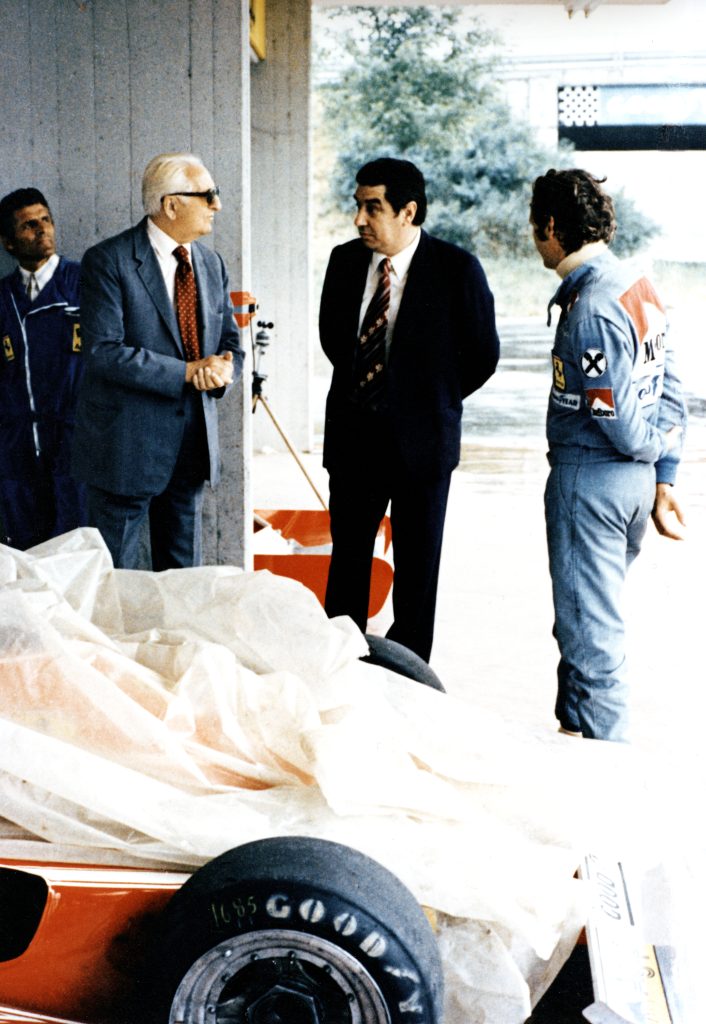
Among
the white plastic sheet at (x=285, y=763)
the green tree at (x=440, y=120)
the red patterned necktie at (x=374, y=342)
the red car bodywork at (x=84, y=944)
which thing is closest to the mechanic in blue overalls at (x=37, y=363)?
the red patterned necktie at (x=374, y=342)

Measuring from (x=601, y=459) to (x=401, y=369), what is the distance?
84 cm

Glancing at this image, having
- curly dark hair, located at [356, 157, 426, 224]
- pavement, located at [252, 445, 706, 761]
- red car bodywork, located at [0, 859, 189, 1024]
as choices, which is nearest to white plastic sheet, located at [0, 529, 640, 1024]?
red car bodywork, located at [0, 859, 189, 1024]

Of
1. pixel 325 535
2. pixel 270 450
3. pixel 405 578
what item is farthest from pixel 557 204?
pixel 270 450

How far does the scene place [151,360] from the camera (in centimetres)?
338

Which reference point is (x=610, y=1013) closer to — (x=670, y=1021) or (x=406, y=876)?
(x=670, y=1021)

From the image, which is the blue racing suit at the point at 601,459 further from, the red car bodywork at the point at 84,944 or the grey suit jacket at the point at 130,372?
the red car bodywork at the point at 84,944

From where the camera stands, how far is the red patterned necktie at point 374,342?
352 centimetres

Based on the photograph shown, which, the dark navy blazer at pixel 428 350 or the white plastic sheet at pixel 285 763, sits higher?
the dark navy blazer at pixel 428 350

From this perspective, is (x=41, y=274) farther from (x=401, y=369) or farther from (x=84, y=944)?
(x=84, y=944)

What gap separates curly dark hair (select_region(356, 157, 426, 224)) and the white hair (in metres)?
0.50

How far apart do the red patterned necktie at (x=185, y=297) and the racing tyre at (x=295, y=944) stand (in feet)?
6.86

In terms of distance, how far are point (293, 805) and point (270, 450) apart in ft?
25.0

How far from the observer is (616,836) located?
211 cm

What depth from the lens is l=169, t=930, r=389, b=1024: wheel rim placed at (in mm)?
1678
